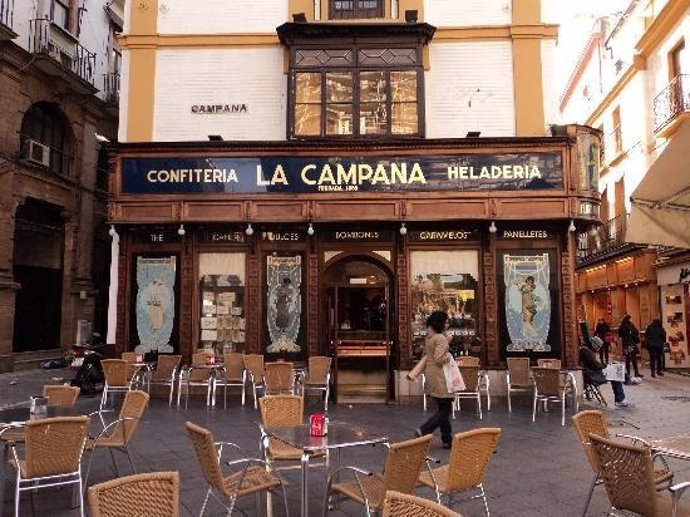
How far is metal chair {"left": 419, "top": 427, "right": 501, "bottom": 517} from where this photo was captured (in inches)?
177

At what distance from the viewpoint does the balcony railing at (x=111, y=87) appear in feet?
69.1

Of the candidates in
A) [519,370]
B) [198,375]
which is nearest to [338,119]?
[198,375]

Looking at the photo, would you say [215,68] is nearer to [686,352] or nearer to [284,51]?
[284,51]

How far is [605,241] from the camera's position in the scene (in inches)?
997

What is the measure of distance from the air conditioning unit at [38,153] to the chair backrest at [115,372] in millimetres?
9332

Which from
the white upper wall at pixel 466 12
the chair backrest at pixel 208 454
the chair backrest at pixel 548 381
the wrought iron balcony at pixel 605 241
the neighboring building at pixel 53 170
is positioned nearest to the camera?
the chair backrest at pixel 208 454

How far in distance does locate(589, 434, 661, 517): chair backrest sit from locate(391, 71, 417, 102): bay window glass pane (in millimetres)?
9716

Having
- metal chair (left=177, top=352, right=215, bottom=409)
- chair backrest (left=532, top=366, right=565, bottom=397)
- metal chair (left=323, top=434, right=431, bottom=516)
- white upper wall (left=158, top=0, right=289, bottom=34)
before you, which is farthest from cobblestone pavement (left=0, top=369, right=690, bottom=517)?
white upper wall (left=158, top=0, right=289, bottom=34)

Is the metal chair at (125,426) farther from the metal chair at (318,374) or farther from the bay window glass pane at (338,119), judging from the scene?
the bay window glass pane at (338,119)

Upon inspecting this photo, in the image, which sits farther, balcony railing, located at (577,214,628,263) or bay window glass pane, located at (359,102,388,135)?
balcony railing, located at (577,214,628,263)

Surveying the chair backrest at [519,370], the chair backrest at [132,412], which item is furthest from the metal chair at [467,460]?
the chair backrest at [519,370]

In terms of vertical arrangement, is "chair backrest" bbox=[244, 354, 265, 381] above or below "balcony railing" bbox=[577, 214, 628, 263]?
below

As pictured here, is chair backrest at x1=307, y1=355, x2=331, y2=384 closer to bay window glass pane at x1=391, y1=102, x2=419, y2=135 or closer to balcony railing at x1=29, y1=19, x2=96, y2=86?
bay window glass pane at x1=391, y1=102, x2=419, y2=135

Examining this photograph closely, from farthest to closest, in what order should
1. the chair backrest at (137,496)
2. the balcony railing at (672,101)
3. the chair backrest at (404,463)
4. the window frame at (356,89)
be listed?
the balcony railing at (672,101)
the window frame at (356,89)
the chair backrest at (404,463)
the chair backrest at (137,496)
